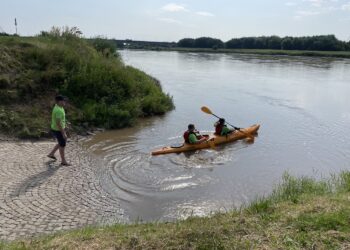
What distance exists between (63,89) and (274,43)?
9662 cm

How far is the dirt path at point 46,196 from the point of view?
23.5 feet

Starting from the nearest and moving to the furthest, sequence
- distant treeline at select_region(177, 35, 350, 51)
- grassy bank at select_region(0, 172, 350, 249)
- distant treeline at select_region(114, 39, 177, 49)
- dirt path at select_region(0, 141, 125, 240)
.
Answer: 1. grassy bank at select_region(0, 172, 350, 249)
2. dirt path at select_region(0, 141, 125, 240)
3. distant treeline at select_region(177, 35, 350, 51)
4. distant treeline at select_region(114, 39, 177, 49)

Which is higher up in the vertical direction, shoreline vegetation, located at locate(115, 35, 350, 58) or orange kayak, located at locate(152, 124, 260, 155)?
shoreline vegetation, located at locate(115, 35, 350, 58)

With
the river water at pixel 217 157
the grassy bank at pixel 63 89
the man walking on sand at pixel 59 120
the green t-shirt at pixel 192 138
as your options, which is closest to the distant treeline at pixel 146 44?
the river water at pixel 217 157

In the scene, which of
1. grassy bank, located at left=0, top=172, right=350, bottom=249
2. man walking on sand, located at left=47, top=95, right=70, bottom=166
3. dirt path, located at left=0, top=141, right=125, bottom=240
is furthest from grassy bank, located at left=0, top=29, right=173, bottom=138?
grassy bank, located at left=0, top=172, right=350, bottom=249

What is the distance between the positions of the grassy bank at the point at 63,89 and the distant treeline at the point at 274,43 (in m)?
84.7

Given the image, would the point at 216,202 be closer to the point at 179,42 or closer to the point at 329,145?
the point at 329,145

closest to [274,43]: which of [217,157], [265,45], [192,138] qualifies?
[265,45]

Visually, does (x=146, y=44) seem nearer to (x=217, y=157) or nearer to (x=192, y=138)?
(x=192, y=138)

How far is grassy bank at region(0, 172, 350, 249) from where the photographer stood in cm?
514

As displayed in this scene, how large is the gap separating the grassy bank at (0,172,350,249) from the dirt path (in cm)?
133

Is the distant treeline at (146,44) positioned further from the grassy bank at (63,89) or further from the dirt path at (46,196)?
the dirt path at (46,196)

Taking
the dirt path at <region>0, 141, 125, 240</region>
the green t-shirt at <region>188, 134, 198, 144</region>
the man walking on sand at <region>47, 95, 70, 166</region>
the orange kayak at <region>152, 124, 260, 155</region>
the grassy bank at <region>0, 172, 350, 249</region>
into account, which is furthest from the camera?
the green t-shirt at <region>188, 134, 198, 144</region>

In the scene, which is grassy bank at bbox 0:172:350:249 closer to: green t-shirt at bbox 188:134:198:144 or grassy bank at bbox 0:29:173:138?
green t-shirt at bbox 188:134:198:144
